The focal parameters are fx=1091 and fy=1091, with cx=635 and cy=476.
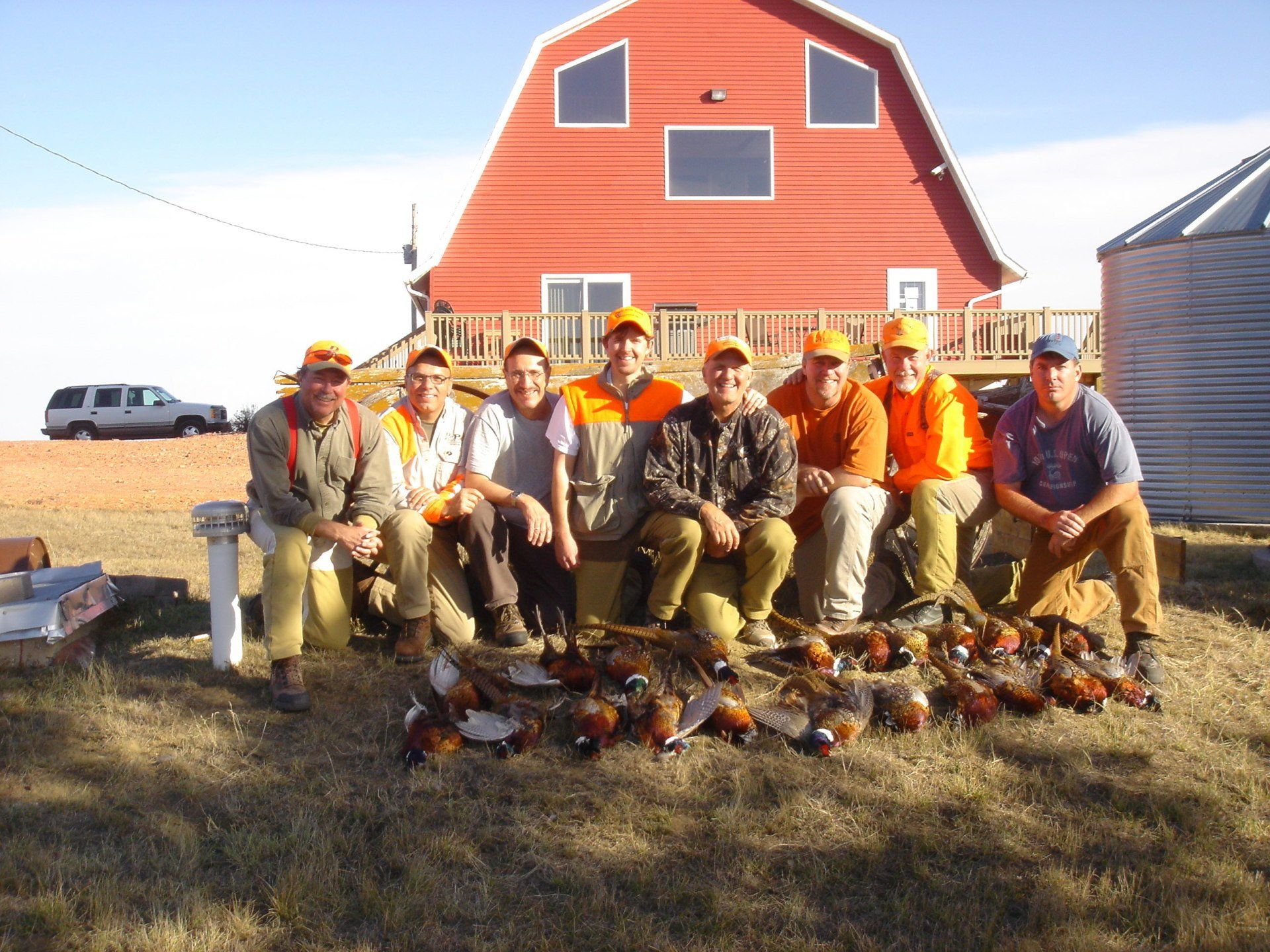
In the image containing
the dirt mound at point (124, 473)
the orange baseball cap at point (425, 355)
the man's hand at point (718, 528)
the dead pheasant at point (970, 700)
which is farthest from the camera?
the dirt mound at point (124, 473)

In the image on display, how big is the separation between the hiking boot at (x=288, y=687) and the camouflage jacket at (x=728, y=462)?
1.91 metres

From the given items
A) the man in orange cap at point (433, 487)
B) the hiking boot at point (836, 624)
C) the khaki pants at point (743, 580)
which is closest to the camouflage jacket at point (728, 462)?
the khaki pants at point (743, 580)

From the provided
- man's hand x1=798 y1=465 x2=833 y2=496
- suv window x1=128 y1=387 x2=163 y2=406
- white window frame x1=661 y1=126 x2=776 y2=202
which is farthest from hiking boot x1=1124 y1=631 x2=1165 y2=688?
suv window x1=128 y1=387 x2=163 y2=406

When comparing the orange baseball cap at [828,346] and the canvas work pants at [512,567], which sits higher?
the orange baseball cap at [828,346]

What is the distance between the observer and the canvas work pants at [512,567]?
5812mm

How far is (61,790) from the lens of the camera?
13.1ft

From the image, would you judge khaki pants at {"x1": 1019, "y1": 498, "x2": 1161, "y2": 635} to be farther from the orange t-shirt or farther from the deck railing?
the deck railing

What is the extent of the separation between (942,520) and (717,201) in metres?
15.5

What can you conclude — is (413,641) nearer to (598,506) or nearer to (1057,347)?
(598,506)

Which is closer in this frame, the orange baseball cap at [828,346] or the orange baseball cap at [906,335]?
the orange baseball cap at [828,346]

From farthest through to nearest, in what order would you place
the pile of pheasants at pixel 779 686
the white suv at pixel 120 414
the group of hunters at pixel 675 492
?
the white suv at pixel 120 414 → the group of hunters at pixel 675 492 → the pile of pheasants at pixel 779 686

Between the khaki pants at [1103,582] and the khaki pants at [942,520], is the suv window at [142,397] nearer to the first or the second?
the khaki pants at [942,520]

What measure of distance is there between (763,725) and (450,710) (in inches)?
50.0

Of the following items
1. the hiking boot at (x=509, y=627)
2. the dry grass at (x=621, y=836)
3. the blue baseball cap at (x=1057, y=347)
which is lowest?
the dry grass at (x=621, y=836)
